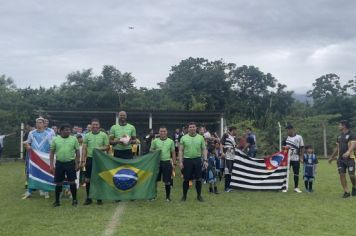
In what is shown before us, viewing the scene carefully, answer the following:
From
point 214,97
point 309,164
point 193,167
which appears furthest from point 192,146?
point 214,97

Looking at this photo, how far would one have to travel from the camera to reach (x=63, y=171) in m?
9.92

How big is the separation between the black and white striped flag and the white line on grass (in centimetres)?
411

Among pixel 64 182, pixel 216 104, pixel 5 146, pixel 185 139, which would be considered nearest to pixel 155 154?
pixel 185 139

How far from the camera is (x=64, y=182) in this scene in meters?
10.1

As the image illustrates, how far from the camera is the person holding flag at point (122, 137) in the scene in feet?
34.3

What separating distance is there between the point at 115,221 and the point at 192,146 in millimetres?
3240

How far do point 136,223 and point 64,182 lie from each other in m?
2.96

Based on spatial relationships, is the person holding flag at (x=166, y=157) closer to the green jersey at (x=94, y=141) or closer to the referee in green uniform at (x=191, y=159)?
the referee in green uniform at (x=191, y=159)

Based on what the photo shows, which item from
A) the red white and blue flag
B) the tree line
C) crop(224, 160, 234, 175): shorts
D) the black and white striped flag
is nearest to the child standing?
the black and white striped flag

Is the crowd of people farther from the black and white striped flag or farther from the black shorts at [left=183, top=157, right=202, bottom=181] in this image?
the black and white striped flag

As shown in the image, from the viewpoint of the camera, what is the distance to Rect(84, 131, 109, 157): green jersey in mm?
10407

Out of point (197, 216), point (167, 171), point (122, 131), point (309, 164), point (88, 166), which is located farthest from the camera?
point (309, 164)

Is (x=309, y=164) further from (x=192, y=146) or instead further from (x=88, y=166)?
(x=88, y=166)

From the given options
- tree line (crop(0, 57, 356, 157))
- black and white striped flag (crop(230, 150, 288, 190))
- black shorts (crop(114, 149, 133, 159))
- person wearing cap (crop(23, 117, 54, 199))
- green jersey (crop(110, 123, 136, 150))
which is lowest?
black and white striped flag (crop(230, 150, 288, 190))
